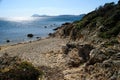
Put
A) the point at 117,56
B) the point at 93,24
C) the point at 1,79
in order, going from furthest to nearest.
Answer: the point at 93,24 → the point at 117,56 → the point at 1,79

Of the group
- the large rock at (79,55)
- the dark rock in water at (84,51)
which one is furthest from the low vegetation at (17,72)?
the dark rock in water at (84,51)

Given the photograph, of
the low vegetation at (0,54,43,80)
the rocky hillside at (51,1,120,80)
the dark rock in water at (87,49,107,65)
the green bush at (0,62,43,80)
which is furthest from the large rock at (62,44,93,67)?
the green bush at (0,62,43,80)

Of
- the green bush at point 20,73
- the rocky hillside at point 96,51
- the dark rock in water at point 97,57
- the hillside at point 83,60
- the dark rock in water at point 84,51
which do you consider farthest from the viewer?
the dark rock in water at point 84,51

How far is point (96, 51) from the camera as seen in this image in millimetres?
20766

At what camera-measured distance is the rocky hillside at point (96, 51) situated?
60.7ft

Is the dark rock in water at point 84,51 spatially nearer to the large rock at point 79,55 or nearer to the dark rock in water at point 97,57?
the large rock at point 79,55

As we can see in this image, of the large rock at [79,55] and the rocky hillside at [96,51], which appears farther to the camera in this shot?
the large rock at [79,55]

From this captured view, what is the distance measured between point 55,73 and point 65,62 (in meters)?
3.62

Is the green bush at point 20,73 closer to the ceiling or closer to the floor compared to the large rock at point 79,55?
closer to the ceiling

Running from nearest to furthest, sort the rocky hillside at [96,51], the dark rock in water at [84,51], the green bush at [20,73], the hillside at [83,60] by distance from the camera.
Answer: the green bush at [20,73], the hillside at [83,60], the rocky hillside at [96,51], the dark rock in water at [84,51]

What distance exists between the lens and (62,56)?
2933 cm

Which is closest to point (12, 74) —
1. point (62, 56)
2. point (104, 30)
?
point (62, 56)

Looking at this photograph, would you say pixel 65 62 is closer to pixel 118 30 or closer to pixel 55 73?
pixel 55 73

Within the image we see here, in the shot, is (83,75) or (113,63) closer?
(113,63)
